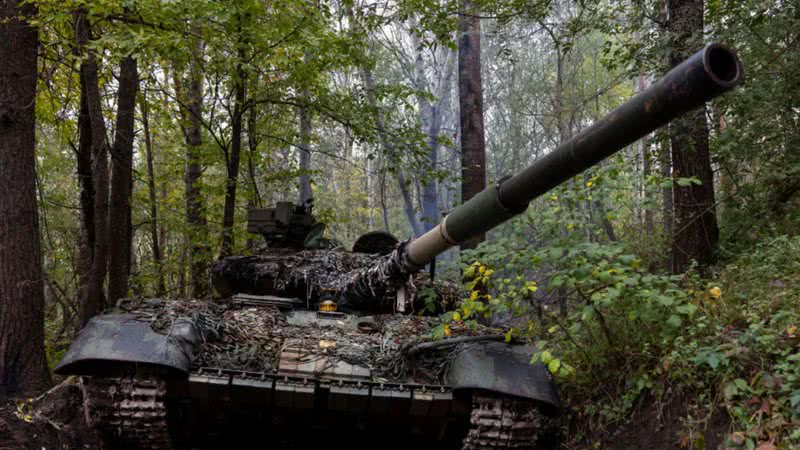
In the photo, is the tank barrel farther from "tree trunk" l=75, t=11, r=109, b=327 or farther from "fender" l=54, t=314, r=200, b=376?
"tree trunk" l=75, t=11, r=109, b=327

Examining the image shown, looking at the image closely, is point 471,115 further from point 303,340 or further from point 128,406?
point 128,406

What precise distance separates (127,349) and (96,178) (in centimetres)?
476

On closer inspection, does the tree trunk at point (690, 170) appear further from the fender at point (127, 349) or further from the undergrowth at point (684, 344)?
the fender at point (127, 349)

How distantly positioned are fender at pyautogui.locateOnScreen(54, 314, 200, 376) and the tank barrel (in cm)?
218

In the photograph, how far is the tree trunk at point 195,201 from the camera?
510 inches

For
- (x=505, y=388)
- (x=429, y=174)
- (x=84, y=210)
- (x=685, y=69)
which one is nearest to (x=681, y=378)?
(x=505, y=388)

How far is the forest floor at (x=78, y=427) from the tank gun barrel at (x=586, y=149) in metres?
1.91

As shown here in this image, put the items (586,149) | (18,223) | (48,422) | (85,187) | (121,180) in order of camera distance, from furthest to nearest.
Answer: (85,187) → (121,180) → (18,223) → (48,422) → (586,149)

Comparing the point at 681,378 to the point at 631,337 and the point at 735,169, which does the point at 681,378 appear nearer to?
the point at 631,337

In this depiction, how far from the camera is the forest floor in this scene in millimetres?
4914

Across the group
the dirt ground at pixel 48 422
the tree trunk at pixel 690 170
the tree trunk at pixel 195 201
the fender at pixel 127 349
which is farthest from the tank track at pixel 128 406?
the tree trunk at pixel 195 201

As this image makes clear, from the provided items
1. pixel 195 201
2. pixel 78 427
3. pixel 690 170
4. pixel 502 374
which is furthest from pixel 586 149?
pixel 195 201

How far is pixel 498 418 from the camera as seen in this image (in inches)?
206

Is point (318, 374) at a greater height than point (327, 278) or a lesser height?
lesser
